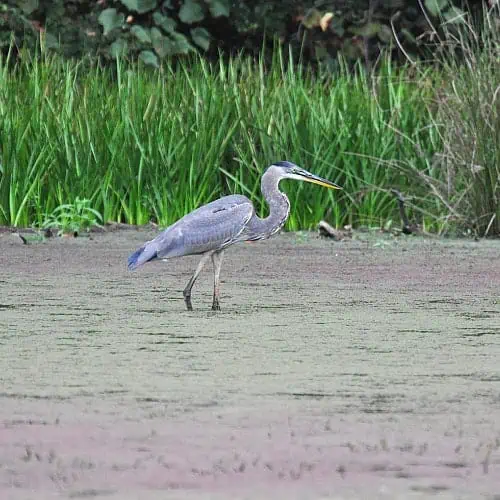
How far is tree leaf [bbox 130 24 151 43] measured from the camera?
1366 cm

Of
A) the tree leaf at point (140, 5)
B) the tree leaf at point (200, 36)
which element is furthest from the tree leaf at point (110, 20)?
the tree leaf at point (200, 36)

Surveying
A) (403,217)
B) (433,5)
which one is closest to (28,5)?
(433,5)

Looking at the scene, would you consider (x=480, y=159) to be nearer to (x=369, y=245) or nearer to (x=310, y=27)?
(x=369, y=245)

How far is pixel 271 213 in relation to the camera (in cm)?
654

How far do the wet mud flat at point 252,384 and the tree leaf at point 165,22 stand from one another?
664 centimetres

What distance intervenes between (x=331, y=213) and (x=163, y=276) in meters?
2.84

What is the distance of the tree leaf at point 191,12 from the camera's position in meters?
14.1

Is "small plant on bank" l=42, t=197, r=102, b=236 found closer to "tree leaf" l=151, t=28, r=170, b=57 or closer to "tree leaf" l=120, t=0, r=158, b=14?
"tree leaf" l=151, t=28, r=170, b=57

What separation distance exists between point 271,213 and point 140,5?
25.4 ft

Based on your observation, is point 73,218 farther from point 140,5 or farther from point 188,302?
point 140,5

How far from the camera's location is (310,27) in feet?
46.5

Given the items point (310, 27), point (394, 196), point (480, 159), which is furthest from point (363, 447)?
point (310, 27)

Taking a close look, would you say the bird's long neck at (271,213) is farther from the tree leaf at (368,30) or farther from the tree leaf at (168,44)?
the tree leaf at (368,30)

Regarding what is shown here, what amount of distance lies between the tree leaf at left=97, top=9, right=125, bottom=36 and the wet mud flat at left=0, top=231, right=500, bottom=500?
21.0 ft
